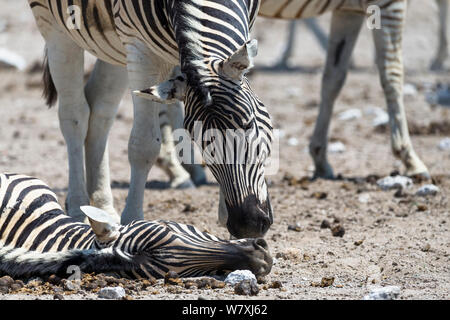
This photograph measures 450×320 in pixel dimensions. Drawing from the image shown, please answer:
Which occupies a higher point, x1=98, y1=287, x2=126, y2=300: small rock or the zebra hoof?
the zebra hoof

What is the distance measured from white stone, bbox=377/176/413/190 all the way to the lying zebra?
3.00 meters

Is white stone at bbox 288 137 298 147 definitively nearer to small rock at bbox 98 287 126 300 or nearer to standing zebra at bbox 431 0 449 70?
small rock at bbox 98 287 126 300

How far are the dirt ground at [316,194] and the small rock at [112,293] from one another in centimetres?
9

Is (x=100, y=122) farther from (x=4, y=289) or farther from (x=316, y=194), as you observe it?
(x=4, y=289)

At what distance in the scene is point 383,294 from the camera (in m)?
3.60

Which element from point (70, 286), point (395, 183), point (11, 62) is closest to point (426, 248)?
point (395, 183)

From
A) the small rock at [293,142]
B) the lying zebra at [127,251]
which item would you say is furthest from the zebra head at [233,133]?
the small rock at [293,142]

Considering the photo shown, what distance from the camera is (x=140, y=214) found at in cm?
499

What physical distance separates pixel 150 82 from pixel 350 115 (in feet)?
20.7

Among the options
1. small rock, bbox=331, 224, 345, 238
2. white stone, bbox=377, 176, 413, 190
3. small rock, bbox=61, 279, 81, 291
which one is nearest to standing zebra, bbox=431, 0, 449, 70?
white stone, bbox=377, 176, 413, 190

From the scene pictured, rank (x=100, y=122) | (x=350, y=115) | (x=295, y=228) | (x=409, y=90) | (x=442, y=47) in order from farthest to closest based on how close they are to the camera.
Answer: (x=442, y=47) → (x=409, y=90) → (x=350, y=115) → (x=100, y=122) → (x=295, y=228)

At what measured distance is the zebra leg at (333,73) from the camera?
734 centimetres

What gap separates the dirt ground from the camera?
4230 millimetres

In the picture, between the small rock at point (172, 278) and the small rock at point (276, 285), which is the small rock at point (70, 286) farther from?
the small rock at point (276, 285)
